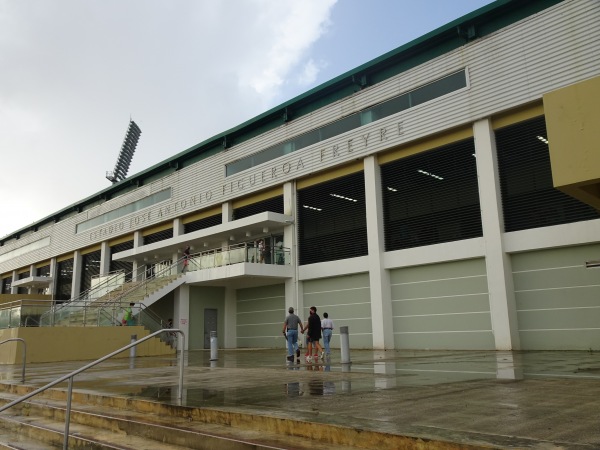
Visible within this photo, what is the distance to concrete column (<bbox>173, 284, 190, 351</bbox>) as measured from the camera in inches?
1182

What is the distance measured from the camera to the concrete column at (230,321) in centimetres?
3191

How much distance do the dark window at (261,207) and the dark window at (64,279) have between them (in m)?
25.6

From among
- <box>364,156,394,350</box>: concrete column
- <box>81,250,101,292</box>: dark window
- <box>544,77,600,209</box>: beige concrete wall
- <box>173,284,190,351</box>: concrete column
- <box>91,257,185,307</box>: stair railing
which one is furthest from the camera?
<box>81,250,101,292</box>: dark window

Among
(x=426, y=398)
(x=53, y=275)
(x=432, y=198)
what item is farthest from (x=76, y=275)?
(x=426, y=398)

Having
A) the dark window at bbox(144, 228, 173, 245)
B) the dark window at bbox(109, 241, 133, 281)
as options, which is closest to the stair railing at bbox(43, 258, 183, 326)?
the dark window at bbox(144, 228, 173, 245)

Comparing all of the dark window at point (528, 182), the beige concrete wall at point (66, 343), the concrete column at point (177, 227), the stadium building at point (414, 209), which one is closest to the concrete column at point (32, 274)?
the stadium building at point (414, 209)

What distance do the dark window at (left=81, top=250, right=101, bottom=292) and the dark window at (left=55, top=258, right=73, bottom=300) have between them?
2978 mm

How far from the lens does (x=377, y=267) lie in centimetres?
2384

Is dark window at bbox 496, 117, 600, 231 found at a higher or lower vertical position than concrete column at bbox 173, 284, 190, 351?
higher

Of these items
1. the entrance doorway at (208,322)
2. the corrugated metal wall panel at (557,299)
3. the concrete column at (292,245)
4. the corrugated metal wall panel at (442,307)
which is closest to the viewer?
the corrugated metal wall panel at (557,299)

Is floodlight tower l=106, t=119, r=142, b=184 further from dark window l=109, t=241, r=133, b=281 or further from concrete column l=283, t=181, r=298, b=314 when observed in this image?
concrete column l=283, t=181, r=298, b=314

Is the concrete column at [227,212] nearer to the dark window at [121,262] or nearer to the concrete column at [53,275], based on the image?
the dark window at [121,262]

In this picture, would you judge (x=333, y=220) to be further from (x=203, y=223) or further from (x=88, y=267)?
(x=88, y=267)

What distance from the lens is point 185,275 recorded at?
3019cm
